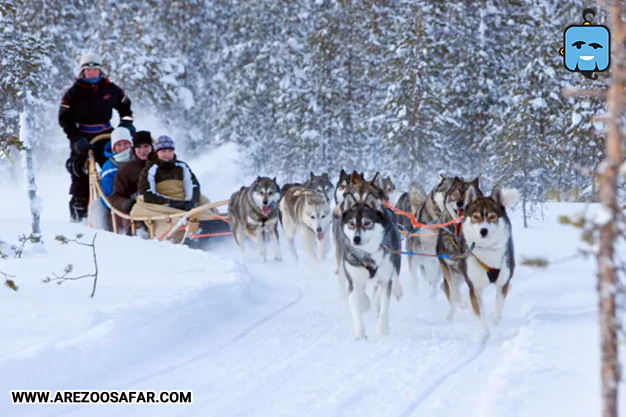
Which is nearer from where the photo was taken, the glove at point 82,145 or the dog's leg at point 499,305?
the dog's leg at point 499,305

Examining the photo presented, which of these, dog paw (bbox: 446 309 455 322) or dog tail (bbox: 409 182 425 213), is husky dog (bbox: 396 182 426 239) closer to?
dog tail (bbox: 409 182 425 213)

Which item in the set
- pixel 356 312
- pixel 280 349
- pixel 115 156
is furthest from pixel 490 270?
pixel 115 156

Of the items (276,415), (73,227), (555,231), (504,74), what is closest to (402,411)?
(276,415)

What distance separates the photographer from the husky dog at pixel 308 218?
7504 mm

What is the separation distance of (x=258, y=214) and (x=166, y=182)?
137 centimetres

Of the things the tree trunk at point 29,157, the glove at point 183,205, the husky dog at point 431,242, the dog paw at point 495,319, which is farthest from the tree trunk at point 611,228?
the glove at point 183,205

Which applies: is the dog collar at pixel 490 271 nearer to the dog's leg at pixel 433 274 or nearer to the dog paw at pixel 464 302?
the dog paw at pixel 464 302

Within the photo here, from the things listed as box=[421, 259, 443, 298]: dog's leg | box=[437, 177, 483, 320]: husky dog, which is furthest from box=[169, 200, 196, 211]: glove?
box=[437, 177, 483, 320]: husky dog

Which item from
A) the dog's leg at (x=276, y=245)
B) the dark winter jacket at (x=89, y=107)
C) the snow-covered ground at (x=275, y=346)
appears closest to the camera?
the snow-covered ground at (x=275, y=346)

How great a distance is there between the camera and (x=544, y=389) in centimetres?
292

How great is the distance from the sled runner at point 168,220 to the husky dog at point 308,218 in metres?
0.92

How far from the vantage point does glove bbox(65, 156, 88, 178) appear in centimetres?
898

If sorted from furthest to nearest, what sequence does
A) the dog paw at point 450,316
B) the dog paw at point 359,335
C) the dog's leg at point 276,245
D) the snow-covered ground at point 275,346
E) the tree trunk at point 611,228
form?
the dog's leg at point 276,245 → the dog paw at point 450,316 → the dog paw at point 359,335 → the snow-covered ground at point 275,346 → the tree trunk at point 611,228

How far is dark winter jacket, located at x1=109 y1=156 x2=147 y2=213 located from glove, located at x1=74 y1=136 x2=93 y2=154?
0.62m
